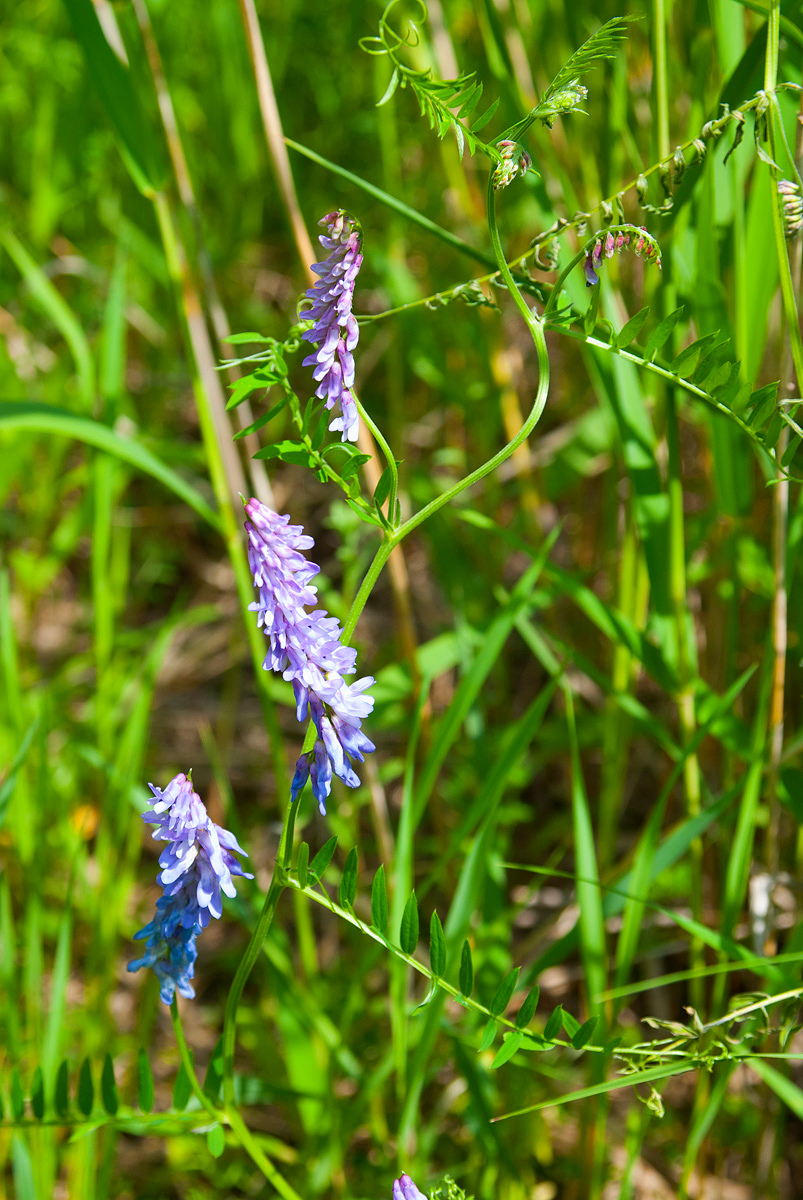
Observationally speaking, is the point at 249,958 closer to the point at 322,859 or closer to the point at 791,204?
the point at 322,859

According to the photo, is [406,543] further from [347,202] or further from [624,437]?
[624,437]

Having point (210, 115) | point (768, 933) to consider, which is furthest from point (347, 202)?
point (768, 933)

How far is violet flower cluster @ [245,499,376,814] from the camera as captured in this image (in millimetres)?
586

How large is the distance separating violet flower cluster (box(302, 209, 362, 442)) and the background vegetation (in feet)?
0.52

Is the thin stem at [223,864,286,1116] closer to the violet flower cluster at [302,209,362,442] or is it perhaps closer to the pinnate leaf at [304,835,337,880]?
the pinnate leaf at [304,835,337,880]

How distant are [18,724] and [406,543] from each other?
125 centimetres

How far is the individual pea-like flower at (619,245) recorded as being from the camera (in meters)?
0.64

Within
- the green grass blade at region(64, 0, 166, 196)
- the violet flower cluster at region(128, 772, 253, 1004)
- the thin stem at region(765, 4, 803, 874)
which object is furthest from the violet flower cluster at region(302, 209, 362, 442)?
the green grass blade at region(64, 0, 166, 196)

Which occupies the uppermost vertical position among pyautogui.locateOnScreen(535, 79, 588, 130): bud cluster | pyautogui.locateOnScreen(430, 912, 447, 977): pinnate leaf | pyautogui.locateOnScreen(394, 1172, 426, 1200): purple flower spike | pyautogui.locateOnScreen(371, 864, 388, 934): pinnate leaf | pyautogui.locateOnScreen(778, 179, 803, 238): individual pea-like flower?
pyautogui.locateOnScreen(535, 79, 588, 130): bud cluster

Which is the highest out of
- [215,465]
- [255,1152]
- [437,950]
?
[215,465]

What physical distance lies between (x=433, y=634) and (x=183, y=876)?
1460mm

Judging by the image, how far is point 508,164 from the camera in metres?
0.62

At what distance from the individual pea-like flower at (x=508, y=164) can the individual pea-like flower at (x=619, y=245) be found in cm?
7

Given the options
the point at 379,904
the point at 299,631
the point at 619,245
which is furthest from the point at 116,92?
the point at 379,904
